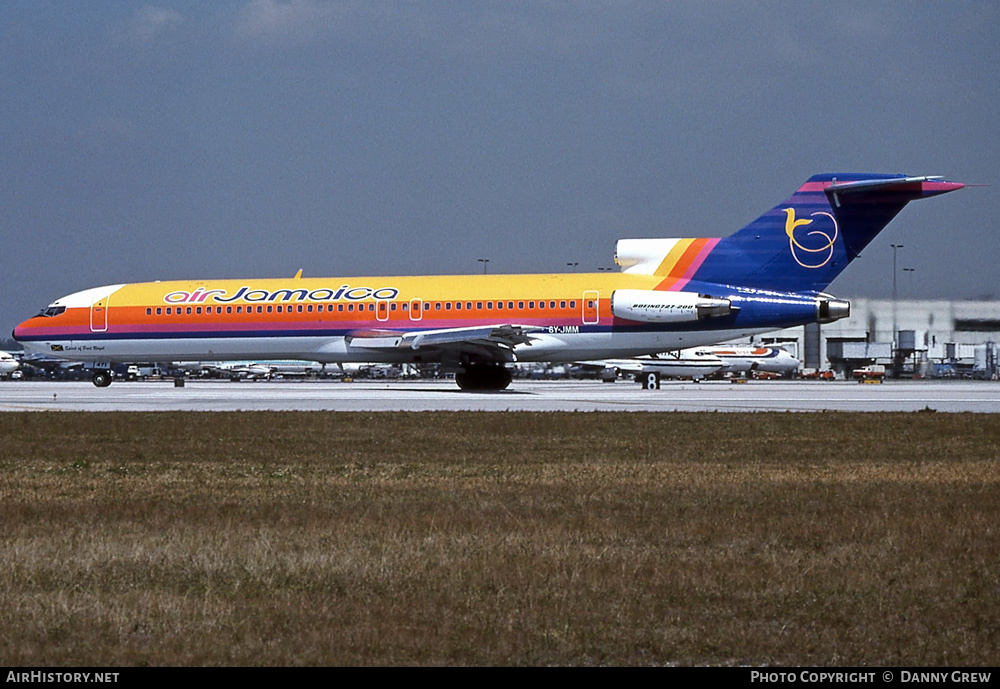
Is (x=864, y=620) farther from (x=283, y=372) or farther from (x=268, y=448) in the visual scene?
(x=283, y=372)

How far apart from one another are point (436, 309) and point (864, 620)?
36.6 meters

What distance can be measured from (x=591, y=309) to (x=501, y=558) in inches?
1313

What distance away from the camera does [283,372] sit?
95.8 meters

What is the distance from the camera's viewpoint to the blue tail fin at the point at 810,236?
41.1 m

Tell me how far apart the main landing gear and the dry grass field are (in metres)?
26.9

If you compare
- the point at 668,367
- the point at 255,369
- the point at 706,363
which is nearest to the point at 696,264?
the point at 668,367

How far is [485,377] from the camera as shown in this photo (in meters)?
44.0

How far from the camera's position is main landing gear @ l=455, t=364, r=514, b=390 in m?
43.9

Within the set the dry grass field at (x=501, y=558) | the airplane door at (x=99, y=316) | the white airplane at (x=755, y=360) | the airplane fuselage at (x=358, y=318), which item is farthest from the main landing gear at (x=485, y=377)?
the white airplane at (x=755, y=360)

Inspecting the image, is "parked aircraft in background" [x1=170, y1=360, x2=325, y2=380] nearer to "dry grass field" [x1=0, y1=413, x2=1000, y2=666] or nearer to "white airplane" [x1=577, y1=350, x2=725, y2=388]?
"white airplane" [x1=577, y1=350, x2=725, y2=388]

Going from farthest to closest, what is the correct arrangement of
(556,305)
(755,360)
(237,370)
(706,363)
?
(237,370) < (755,360) < (706,363) < (556,305)

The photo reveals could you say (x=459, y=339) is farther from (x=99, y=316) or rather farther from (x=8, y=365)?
(x=8, y=365)

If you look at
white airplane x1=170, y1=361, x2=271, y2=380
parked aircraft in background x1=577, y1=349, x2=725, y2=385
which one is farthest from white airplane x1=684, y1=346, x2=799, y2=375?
white airplane x1=170, y1=361, x2=271, y2=380

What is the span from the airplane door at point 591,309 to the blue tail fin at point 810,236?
409cm
